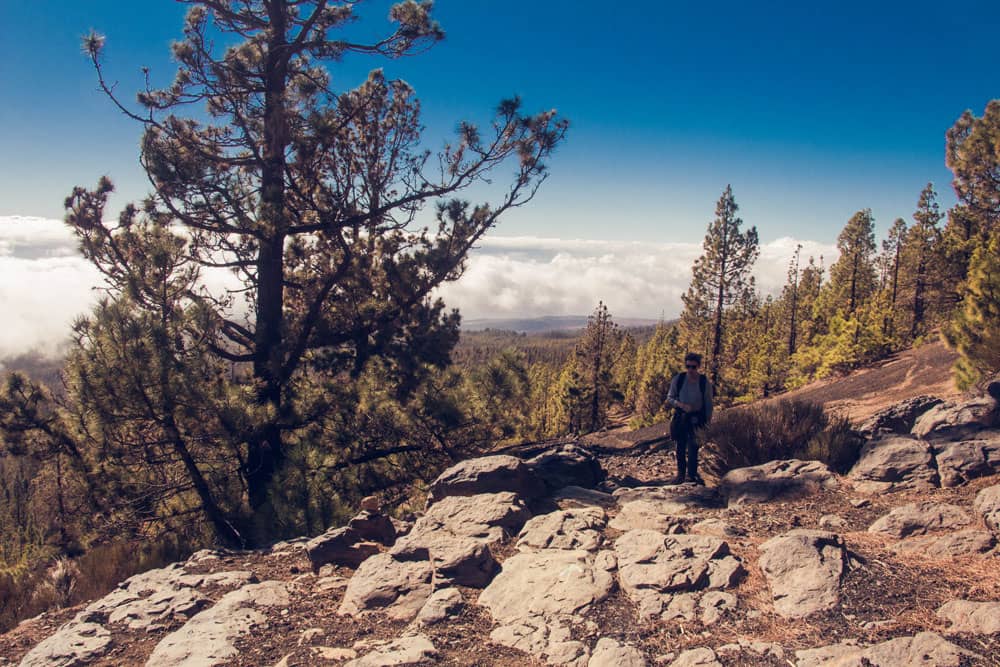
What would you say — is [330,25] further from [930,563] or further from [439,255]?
[930,563]

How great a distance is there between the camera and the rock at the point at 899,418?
7000 millimetres

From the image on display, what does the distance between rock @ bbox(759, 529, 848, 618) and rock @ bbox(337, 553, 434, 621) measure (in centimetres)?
262

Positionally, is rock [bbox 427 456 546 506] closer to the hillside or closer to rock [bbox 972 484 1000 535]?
the hillside

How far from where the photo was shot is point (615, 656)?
122 inches

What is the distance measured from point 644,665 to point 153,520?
281 inches

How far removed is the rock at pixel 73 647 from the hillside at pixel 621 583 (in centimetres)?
2

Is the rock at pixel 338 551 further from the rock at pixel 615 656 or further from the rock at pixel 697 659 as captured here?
the rock at pixel 697 659

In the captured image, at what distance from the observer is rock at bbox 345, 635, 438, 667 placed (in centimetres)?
324

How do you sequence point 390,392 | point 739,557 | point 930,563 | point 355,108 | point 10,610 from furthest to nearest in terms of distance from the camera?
point 390,392, point 355,108, point 10,610, point 739,557, point 930,563

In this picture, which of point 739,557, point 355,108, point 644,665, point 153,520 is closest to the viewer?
point 644,665

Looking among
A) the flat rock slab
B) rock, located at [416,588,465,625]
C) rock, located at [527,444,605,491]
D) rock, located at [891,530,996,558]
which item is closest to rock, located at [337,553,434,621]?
rock, located at [416,588,465,625]

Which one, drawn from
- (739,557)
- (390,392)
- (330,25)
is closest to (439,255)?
(390,392)

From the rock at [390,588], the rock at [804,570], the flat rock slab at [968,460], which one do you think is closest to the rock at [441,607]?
the rock at [390,588]

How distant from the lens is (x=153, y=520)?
725cm
